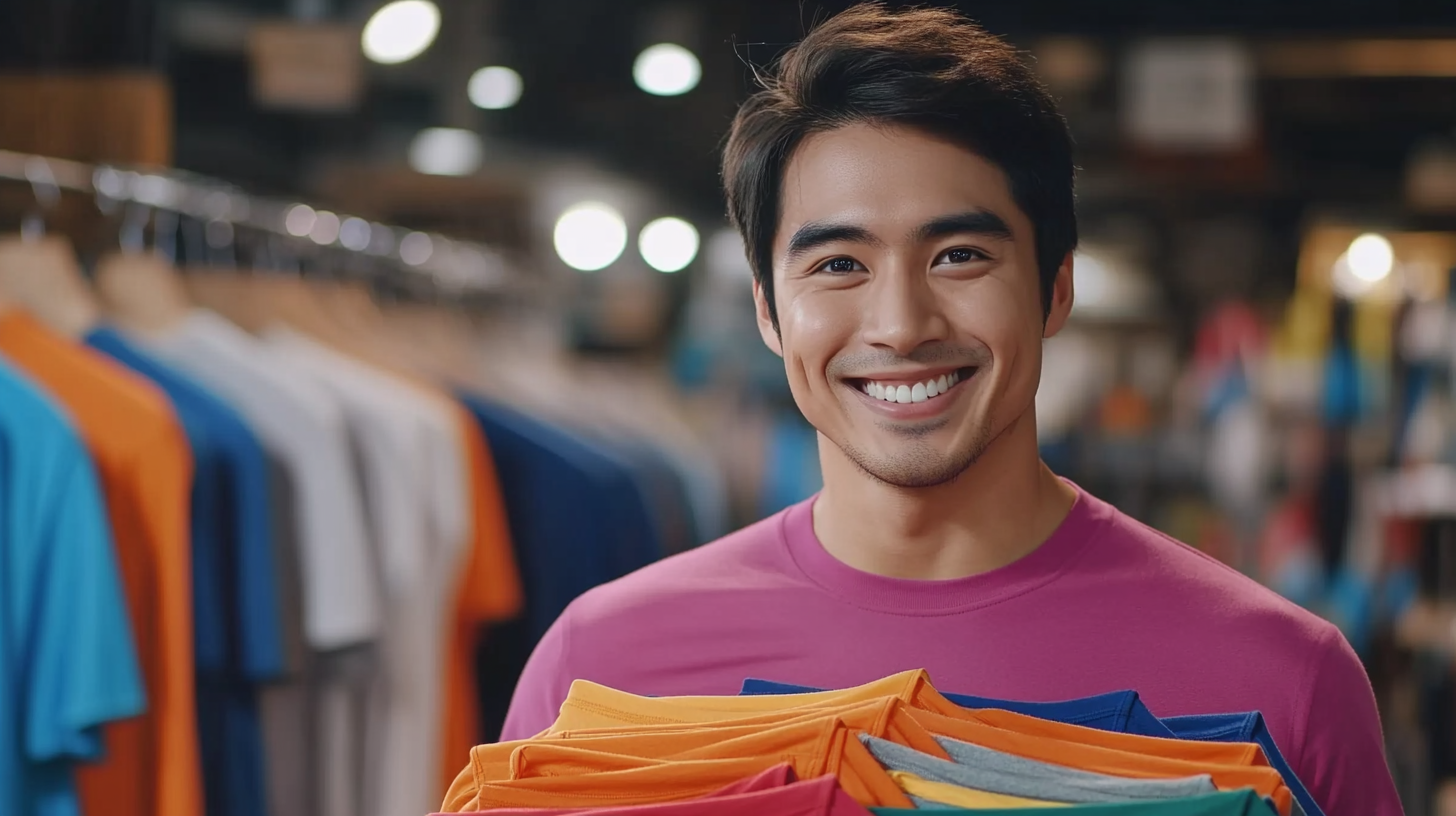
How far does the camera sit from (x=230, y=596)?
2.44 m

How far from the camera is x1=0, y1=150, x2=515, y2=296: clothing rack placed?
2623 mm

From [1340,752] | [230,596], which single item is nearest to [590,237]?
[230,596]

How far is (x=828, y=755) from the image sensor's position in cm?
100

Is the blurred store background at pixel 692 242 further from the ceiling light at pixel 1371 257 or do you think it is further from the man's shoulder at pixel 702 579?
the man's shoulder at pixel 702 579

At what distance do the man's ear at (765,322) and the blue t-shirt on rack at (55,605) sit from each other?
3.48 feet

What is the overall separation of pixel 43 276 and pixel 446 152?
2466 millimetres

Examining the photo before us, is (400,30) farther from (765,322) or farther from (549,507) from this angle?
(765,322)

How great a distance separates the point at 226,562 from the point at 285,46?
4.16 ft

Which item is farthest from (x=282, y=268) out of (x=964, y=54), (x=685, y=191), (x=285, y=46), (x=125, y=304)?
(x=964, y=54)

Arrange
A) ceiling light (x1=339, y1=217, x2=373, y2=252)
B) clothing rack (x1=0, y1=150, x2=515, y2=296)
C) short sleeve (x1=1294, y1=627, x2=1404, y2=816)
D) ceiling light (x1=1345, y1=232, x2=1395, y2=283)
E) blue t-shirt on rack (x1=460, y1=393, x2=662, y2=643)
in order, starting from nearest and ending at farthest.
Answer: short sleeve (x1=1294, y1=627, x2=1404, y2=816) < clothing rack (x1=0, y1=150, x2=515, y2=296) < blue t-shirt on rack (x1=460, y1=393, x2=662, y2=643) < ceiling light (x1=339, y1=217, x2=373, y2=252) < ceiling light (x1=1345, y1=232, x2=1395, y2=283)

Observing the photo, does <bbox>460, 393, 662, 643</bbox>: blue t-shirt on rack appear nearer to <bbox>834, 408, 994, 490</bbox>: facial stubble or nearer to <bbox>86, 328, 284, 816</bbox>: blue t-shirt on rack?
<bbox>86, 328, 284, 816</bbox>: blue t-shirt on rack

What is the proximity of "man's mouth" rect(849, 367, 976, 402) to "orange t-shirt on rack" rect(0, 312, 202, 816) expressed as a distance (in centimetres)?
133

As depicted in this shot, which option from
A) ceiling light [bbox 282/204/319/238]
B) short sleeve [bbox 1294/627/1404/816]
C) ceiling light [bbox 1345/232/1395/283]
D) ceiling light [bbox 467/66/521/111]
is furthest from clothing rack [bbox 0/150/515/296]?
ceiling light [bbox 1345/232/1395/283]

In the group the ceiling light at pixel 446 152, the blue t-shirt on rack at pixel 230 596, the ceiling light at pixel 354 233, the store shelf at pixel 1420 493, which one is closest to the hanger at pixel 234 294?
the ceiling light at pixel 354 233
